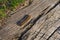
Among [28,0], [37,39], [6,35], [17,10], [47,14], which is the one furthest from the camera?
[28,0]

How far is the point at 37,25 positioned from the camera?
4438 millimetres

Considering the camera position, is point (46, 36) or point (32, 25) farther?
point (32, 25)

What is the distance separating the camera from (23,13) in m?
5.11

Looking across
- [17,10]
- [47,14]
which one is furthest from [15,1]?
[47,14]

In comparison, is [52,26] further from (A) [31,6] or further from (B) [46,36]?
(A) [31,6]

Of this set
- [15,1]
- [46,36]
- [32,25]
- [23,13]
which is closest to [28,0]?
[15,1]

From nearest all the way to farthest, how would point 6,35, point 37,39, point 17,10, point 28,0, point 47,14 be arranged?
point 37,39
point 6,35
point 47,14
point 17,10
point 28,0

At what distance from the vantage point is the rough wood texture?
4.14 meters

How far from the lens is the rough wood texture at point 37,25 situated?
13.6ft

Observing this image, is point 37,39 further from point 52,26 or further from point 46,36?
point 52,26

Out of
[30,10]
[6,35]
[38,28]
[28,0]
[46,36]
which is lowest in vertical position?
[46,36]

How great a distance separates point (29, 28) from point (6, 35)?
1.81 ft

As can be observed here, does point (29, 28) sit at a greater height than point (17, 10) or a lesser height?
lesser

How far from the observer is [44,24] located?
4.47m
